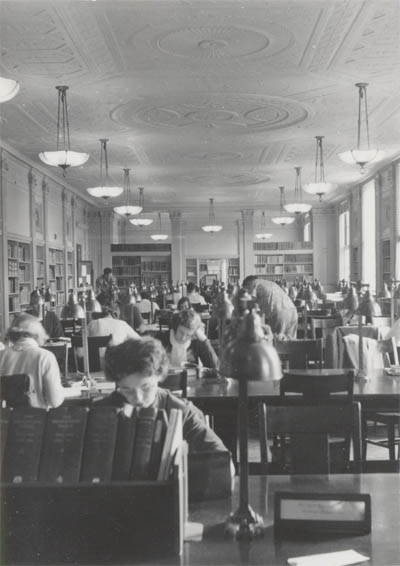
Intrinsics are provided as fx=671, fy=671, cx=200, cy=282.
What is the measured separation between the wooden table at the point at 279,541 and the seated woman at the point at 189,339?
2926 millimetres

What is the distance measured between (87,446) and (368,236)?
14.8 meters

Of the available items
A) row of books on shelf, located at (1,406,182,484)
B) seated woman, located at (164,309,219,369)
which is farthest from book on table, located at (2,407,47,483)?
seated woman, located at (164,309,219,369)

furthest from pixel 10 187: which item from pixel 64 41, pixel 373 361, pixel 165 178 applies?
pixel 373 361

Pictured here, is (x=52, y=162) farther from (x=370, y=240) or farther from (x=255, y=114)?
(x=370, y=240)

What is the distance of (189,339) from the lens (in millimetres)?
5383

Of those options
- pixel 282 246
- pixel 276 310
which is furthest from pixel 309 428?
pixel 282 246

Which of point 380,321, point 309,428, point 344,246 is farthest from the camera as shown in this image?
point 344,246

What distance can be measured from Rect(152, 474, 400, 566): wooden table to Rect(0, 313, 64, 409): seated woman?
6.63 feet

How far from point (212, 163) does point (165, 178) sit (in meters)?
2.12

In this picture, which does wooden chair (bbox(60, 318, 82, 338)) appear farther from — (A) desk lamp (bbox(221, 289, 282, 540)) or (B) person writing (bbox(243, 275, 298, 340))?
(A) desk lamp (bbox(221, 289, 282, 540))

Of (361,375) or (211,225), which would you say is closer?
(361,375)

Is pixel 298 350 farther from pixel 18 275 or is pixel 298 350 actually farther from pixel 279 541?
pixel 18 275

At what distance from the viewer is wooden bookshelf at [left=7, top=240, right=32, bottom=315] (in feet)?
35.9

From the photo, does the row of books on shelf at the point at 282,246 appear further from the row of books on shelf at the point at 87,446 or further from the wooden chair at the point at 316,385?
the row of books on shelf at the point at 87,446
